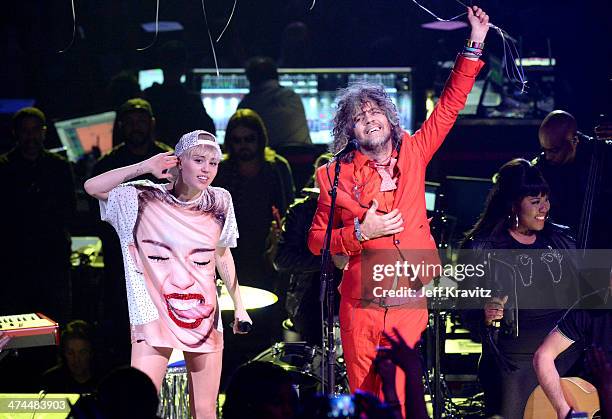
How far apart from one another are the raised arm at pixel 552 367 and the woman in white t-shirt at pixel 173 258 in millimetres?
1812

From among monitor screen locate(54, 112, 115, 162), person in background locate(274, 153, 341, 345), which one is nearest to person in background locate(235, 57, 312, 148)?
monitor screen locate(54, 112, 115, 162)

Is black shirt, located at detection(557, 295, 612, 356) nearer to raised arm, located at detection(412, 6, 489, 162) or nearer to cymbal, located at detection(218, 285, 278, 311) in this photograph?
raised arm, located at detection(412, 6, 489, 162)

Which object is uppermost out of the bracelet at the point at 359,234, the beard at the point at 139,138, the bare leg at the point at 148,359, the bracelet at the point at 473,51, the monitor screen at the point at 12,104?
the bracelet at the point at 473,51

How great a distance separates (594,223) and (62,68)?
7.47 m

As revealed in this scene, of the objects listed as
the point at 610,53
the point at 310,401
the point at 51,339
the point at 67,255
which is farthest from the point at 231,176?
the point at 310,401

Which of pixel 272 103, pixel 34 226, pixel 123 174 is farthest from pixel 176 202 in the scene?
pixel 272 103

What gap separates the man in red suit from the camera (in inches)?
248

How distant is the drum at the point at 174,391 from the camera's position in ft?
22.7

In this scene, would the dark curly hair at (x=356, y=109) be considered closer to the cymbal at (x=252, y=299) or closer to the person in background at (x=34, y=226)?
the cymbal at (x=252, y=299)

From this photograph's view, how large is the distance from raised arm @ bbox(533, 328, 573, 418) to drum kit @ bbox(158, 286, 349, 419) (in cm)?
133

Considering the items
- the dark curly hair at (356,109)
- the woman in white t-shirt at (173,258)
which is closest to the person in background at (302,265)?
the dark curly hair at (356,109)

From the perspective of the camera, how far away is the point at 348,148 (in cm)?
609

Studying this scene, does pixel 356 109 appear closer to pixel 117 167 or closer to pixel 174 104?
pixel 117 167

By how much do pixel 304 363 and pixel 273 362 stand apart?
0.22 meters
